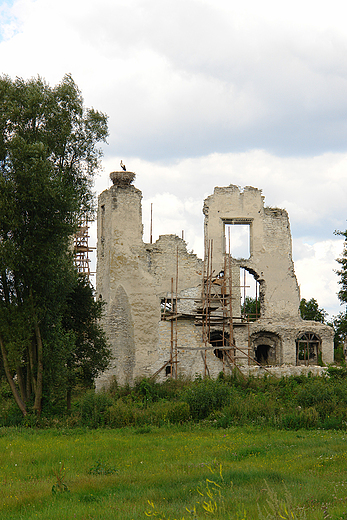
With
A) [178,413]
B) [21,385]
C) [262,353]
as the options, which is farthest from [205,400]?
[262,353]

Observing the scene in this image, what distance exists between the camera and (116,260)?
80.9ft

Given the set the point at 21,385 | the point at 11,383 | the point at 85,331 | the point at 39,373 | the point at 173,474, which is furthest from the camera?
the point at 85,331

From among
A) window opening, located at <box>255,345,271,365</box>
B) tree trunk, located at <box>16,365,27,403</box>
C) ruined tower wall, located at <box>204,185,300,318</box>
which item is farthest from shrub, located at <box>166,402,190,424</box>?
window opening, located at <box>255,345,271,365</box>

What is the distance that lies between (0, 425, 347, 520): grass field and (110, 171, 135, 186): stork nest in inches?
564

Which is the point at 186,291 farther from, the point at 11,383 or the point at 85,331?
the point at 11,383

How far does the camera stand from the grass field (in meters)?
6.65

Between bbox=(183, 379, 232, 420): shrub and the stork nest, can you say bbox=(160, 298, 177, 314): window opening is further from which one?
bbox=(183, 379, 232, 420): shrub

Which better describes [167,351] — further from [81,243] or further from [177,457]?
[177,457]

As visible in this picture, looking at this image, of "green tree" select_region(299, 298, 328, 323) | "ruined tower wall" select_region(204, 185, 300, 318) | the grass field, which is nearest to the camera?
the grass field

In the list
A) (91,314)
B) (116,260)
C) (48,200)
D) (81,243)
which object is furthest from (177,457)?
(81,243)

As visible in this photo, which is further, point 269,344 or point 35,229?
point 269,344

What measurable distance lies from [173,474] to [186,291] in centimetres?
1628

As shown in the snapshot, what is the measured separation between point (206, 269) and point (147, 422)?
1160 centimetres

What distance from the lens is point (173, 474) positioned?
8.69 meters
